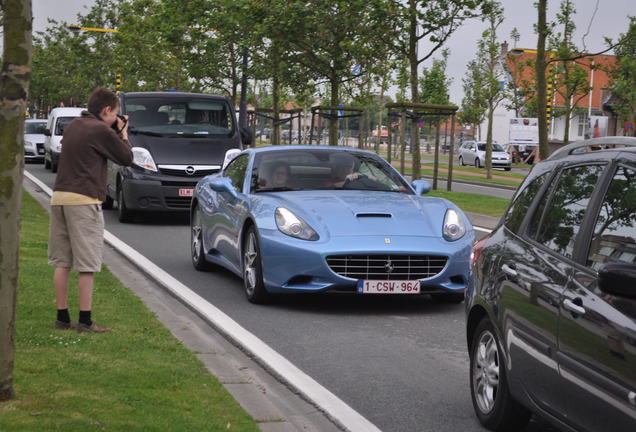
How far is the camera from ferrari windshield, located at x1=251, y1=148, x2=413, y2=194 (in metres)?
10.6

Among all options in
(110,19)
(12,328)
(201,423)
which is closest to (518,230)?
(201,423)

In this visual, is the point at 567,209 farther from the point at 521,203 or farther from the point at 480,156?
the point at 480,156

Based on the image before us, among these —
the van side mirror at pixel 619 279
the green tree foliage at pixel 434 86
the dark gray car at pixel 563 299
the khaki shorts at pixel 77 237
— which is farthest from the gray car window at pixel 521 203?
the green tree foliage at pixel 434 86

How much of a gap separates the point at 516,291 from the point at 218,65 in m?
32.7

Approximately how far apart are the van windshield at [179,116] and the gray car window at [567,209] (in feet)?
45.6

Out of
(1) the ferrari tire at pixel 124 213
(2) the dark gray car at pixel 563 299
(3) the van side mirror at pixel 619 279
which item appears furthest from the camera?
(1) the ferrari tire at pixel 124 213

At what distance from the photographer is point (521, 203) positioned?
18.5 ft

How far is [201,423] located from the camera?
17.4ft

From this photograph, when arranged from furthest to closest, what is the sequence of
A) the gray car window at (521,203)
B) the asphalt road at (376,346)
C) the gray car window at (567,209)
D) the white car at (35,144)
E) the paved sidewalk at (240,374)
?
1. the white car at (35,144)
2. the asphalt road at (376,346)
3. the paved sidewalk at (240,374)
4. the gray car window at (521,203)
5. the gray car window at (567,209)

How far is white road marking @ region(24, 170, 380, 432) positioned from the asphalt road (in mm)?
87

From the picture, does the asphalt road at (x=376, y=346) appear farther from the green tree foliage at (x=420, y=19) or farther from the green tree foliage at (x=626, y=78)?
the green tree foliage at (x=626, y=78)

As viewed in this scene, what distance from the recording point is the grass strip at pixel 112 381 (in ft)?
17.2

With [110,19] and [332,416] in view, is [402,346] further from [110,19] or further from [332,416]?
[110,19]

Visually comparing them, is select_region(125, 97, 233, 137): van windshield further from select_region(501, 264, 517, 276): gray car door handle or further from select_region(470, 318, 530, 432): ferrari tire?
select_region(501, 264, 517, 276): gray car door handle
